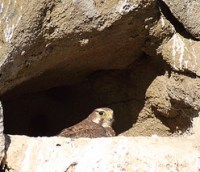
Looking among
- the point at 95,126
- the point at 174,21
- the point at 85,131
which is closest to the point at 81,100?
the point at 95,126

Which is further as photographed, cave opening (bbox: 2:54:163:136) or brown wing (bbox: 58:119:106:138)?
cave opening (bbox: 2:54:163:136)

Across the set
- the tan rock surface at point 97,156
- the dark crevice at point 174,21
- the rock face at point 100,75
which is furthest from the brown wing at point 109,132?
the tan rock surface at point 97,156

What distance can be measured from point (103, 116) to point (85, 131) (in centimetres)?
39

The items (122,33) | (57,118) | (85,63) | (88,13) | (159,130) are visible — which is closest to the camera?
(88,13)

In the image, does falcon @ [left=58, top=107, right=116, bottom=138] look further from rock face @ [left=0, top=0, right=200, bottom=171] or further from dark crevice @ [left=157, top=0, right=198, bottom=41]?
dark crevice @ [left=157, top=0, right=198, bottom=41]

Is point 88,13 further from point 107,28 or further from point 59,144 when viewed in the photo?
point 59,144

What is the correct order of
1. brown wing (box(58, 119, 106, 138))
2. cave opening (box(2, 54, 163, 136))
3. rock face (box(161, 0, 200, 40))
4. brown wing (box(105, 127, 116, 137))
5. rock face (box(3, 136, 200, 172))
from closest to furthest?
rock face (box(3, 136, 200, 172)) → rock face (box(161, 0, 200, 40)) → brown wing (box(58, 119, 106, 138)) → brown wing (box(105, 127, 116, 137)) → cave opening (box(2, 54, 163, 136))

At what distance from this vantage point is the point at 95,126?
4.27 meters

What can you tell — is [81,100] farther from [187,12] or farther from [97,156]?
[97,156]

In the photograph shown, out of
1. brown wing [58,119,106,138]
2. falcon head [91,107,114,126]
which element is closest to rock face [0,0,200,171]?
falcon head [91,107,114,126]

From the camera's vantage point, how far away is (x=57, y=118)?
4891 millimetres

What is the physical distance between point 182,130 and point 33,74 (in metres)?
1.14

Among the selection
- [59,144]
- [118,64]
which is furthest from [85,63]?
[59,144]

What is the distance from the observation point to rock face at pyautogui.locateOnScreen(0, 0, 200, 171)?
3.23m
